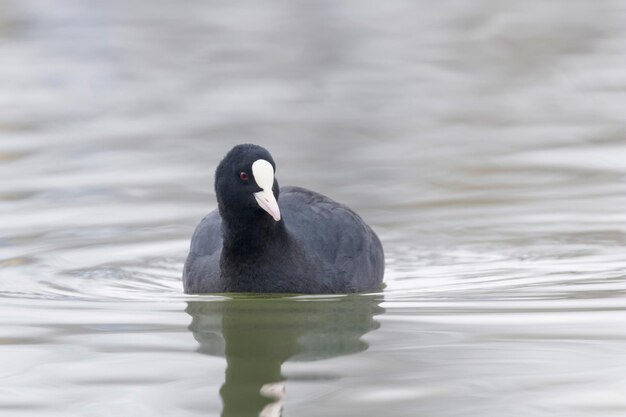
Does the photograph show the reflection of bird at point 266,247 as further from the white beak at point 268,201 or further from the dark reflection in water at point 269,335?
the dark reflection in water at point 269,335

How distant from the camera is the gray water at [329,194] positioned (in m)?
5.16

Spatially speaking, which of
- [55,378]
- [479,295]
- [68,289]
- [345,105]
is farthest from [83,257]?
[345,105]

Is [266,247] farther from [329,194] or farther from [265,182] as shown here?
[329,194]

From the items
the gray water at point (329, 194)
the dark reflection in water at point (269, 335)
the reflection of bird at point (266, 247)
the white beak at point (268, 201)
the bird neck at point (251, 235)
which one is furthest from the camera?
the bird neck at point (251, 235)

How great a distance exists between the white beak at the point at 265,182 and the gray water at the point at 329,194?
1.44 ft

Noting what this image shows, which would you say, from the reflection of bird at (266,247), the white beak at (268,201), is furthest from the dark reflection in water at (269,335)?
the white beak at (268,201)

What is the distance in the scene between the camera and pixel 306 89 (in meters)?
13.1

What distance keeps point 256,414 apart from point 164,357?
89 cm

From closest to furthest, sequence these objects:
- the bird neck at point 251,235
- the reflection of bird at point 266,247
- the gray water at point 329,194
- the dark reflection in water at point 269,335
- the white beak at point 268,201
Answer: the dark reflection in water at point 269,335 < the gray water at point 329,194 < the white beak at point 268,201 < the reflection of bird at point 266,247 < the bird neck at point 251,235

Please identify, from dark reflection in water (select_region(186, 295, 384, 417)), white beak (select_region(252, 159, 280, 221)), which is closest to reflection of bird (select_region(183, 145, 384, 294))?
white beak (select_region(252, 159, 280, 221))

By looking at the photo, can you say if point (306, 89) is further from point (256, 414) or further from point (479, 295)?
point (256, 414)

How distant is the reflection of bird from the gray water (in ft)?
0.53

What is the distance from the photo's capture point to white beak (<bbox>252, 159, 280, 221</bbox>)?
268 inches

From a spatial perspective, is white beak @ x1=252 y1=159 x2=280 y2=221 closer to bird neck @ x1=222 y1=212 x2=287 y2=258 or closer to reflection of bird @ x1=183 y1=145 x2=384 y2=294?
reflection of bird @ x1=183 y1=145 x2=384 y2=294
